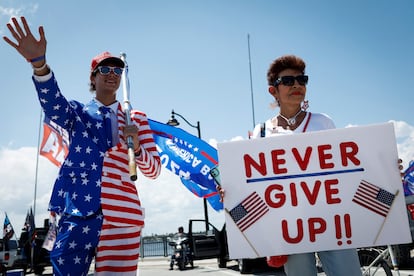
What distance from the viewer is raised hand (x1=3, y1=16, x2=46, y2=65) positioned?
239 centimetres

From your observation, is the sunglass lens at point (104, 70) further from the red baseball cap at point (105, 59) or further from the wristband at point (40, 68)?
the wristband at point (40, 68)

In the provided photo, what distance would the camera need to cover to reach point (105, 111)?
2.84 meters

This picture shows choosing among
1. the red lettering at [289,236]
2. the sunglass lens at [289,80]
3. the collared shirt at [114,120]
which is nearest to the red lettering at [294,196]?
the red lettering at [289,236]

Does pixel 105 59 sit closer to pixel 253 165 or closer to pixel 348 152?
pixel 253 165

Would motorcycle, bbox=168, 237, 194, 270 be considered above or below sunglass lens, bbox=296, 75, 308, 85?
below

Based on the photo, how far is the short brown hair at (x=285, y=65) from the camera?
302 centimetres

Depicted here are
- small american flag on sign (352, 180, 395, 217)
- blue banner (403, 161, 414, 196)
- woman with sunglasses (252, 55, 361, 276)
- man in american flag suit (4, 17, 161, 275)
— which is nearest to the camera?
man in american flag suit (4, 17, 161, 275)

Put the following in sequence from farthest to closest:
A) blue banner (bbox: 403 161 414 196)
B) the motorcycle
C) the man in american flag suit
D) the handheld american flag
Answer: the handheld american flag → the motorcycle → blue banner (bbox: 403 161 414 196) → the man in american flag suit

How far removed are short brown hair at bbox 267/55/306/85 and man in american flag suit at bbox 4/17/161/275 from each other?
3.73ft

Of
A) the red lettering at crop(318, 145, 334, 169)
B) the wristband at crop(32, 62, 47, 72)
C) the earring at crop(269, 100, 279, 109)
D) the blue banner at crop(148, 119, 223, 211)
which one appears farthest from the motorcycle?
the wristband at crop(32, 62, 47, 72)

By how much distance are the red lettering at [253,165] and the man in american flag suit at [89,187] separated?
68 cm

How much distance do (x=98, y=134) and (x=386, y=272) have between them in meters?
5.24

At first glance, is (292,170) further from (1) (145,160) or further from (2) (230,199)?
(1) (145,160)

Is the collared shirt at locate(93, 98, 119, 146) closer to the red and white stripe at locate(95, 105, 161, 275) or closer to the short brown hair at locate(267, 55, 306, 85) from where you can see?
the red and white stripe at locate(95, 105, 161, 275)
